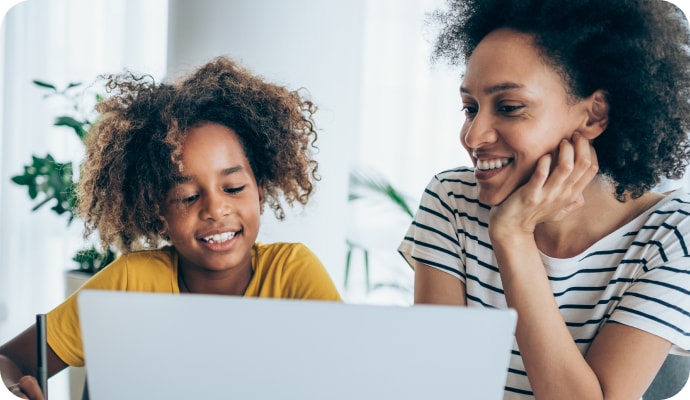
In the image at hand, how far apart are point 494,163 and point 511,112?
10cm

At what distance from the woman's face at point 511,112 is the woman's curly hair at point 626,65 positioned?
0.09 feet

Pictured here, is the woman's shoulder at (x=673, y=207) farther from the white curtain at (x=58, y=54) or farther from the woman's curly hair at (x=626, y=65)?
the white curtain at (x=58, y=54)

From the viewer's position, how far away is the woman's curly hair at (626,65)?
1.25 meters

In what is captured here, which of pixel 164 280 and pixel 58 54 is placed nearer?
pixel 164 280

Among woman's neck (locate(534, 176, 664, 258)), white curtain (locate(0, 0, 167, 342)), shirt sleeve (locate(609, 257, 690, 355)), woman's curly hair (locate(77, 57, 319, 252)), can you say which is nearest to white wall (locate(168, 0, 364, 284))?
woman's curly hair (locate(77, 57, 319, 252))

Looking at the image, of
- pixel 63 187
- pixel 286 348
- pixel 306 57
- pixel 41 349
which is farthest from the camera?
pixel 63 187

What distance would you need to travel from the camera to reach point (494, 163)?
129 cm

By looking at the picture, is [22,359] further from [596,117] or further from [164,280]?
[596,117]

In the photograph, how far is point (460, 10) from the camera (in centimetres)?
147

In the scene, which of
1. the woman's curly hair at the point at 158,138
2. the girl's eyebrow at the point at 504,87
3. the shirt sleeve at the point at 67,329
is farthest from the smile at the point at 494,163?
the shirt sleeve at the point at 67,329

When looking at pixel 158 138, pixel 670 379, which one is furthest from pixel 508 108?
pixel 670 379

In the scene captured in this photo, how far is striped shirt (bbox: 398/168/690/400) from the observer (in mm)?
1180

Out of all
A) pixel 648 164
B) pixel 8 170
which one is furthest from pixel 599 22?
pixel 8 170

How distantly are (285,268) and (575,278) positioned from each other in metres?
0.53
